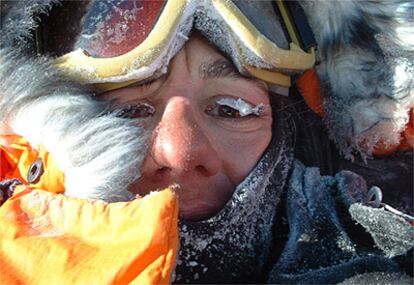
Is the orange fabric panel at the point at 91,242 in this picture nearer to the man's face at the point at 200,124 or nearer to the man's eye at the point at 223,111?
the man's face at the point at 200,124

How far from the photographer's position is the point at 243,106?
1796 mm

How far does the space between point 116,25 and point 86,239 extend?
1.97 feet

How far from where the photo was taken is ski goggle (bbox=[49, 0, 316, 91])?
165cm

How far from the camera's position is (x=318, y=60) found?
2043mm

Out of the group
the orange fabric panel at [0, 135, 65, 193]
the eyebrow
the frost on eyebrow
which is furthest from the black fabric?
the orange fabric panel at [0, 135, 65, 193]

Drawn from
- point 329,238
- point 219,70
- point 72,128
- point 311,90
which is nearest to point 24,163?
point 72,128

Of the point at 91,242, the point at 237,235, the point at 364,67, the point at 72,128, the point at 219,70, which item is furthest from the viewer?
the point at 364,67

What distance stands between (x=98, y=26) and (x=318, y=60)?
0.64 metres

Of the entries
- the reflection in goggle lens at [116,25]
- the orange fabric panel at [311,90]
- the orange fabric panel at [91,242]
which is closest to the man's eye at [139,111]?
the reflection in goggle lens at [116,25]

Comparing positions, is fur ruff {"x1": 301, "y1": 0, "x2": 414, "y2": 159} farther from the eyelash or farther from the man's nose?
the man's nose

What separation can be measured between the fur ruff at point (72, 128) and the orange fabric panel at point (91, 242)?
0.09 metres

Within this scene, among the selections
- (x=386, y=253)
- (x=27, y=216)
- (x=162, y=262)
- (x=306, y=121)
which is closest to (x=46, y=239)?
(x=27, y=216)

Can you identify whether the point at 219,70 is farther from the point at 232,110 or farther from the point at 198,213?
the point at 198,213

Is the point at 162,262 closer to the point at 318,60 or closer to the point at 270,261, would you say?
the point at 270,261
